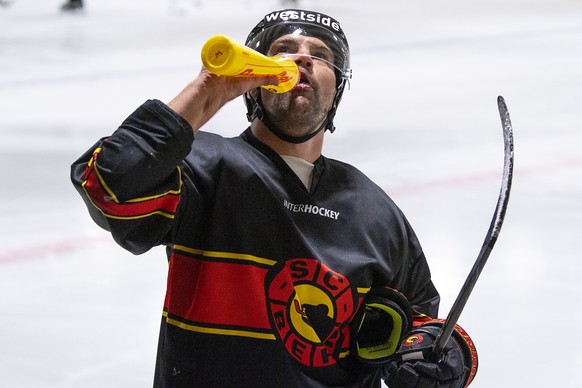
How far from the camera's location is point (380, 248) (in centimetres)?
202

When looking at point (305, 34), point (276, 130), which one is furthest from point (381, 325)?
point (305, 34)

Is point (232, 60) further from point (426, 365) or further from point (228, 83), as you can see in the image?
point (426, 365)

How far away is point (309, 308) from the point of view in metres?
1.92

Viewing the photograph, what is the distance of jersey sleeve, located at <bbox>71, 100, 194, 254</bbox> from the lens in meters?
1.61

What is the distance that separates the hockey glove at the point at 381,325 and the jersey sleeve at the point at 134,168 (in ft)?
1.54

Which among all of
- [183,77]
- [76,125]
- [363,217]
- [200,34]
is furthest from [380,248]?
[200,34]

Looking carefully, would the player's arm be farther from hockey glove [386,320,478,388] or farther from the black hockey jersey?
hockey glove [386,320,478,388]

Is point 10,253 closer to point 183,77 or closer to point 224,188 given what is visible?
point 224,188

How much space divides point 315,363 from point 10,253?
1.90m

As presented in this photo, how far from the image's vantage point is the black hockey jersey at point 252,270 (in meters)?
1.85

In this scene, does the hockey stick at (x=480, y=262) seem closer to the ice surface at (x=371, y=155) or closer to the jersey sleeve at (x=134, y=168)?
the jersey sleeve at (x=134, y=168)

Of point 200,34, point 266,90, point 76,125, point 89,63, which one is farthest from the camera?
point 200,34

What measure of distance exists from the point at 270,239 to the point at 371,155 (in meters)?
2.82

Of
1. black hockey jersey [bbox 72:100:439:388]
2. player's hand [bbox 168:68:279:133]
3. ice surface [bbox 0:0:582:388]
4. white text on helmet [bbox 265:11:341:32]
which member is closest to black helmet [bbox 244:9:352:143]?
white text on helmet [bbox 265:11:341:32]
